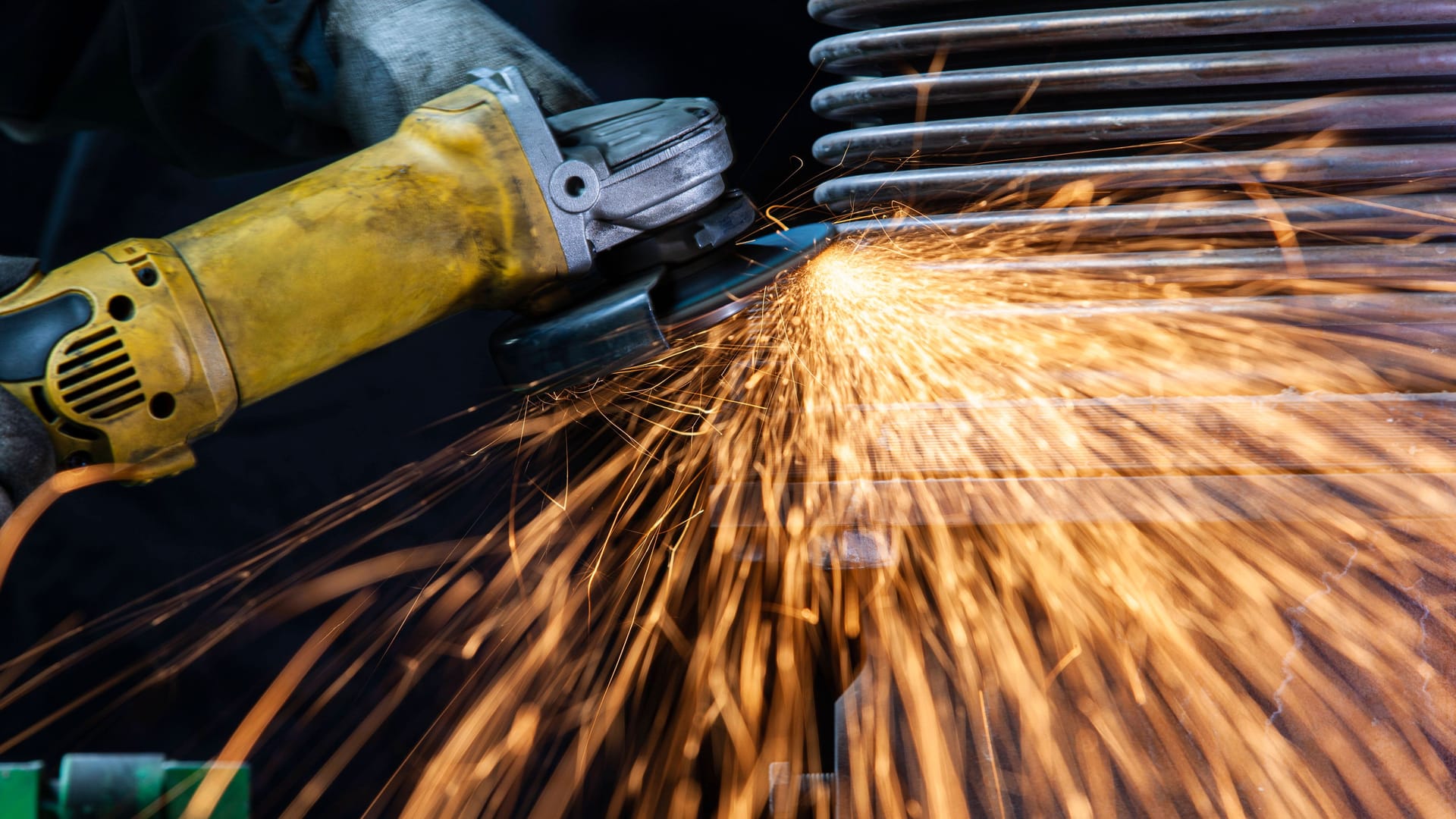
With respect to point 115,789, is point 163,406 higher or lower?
higher

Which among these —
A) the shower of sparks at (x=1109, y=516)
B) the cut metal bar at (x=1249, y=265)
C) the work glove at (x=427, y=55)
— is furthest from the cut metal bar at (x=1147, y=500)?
the work glove at (x=427, y=55)

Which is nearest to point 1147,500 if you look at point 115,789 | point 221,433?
point 115,789

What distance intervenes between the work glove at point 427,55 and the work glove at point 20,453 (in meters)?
0.47

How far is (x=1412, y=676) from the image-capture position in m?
0.84

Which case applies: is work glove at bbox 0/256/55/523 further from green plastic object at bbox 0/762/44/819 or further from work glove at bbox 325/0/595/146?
work glove at bbox 325/0/595/146

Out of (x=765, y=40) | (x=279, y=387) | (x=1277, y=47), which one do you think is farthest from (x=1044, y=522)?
(x=765, y=40)

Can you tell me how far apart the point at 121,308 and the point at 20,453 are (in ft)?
0.44

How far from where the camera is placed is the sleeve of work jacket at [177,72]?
45.7 inches

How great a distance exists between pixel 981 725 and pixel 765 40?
100 cm

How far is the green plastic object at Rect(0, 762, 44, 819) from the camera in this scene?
99cm

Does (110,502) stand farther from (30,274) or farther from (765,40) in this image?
(765,40)

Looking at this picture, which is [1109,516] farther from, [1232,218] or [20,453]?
[20,453]

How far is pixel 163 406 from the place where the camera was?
→ 85cm

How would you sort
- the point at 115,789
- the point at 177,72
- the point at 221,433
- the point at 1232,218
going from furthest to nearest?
the point at 221,433 → the point at 177,72 → the point at 115,789 → the point at 1232,218
